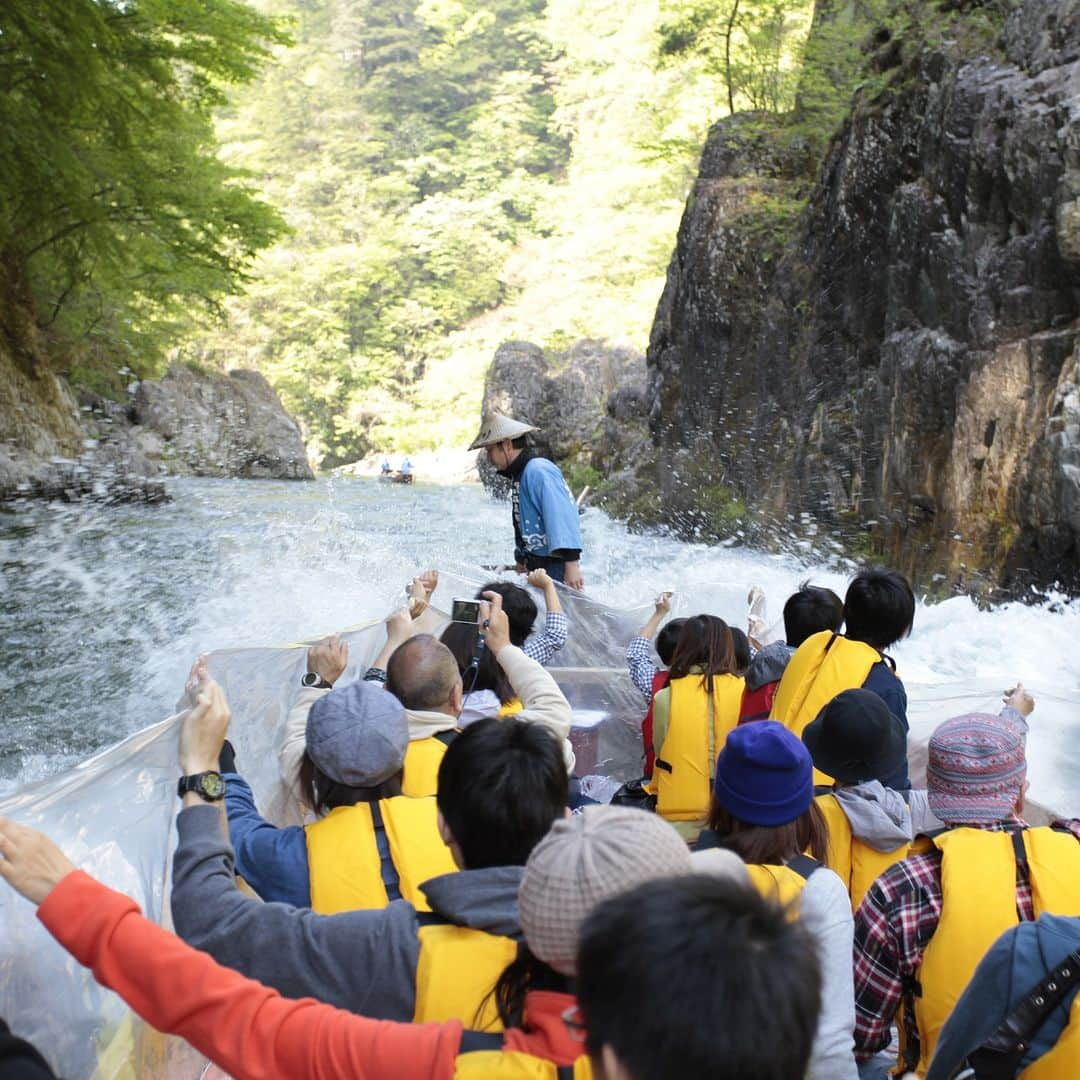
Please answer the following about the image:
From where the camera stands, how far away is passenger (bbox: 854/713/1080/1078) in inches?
72.7

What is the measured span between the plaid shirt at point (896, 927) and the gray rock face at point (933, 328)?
511cm

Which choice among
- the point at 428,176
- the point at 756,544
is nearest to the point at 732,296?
the point at 756,544

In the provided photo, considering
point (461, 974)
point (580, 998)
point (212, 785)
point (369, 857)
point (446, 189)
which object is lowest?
point (369, 857)

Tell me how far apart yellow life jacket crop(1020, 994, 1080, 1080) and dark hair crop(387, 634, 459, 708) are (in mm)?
1578

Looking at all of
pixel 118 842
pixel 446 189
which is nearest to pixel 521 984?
pixel 118 842

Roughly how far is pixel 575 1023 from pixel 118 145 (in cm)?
993

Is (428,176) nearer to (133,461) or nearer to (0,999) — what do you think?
(133,461)

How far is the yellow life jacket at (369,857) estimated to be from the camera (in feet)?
6.24

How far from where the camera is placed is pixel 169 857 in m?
2.27

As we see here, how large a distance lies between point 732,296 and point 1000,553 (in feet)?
23.1

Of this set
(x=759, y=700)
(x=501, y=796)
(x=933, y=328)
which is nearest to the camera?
(x=501, y=796)

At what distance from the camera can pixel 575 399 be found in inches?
929

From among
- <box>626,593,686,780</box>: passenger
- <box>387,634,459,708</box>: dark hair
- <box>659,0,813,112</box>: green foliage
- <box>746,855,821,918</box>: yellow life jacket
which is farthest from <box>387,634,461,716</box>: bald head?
<box>659,0,813,112</box>: green foliage

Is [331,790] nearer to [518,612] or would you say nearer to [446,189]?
[518,612]
